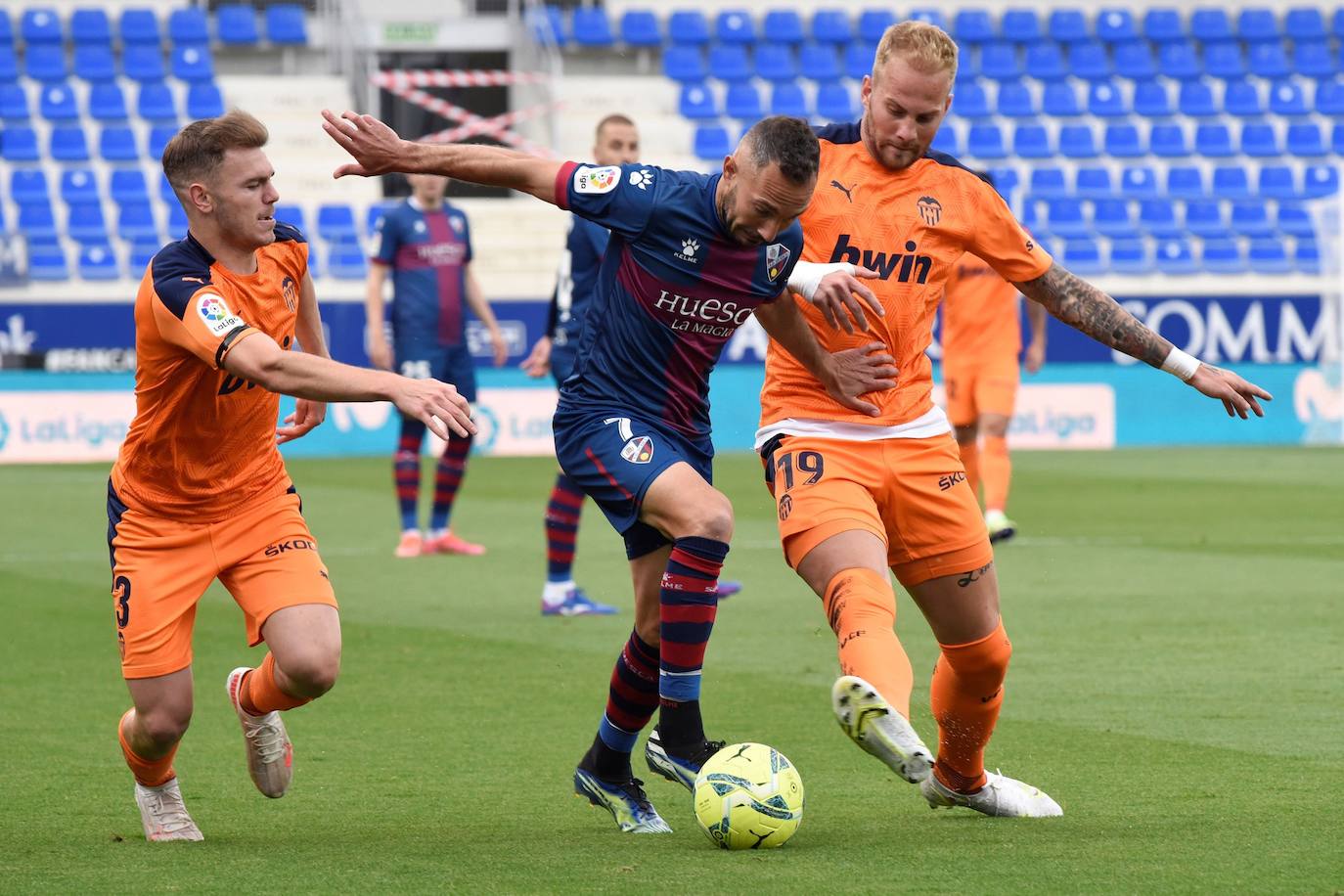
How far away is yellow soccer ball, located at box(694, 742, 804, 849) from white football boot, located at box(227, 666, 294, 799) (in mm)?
1189

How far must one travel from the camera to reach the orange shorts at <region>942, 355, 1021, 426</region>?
1197 centimetres

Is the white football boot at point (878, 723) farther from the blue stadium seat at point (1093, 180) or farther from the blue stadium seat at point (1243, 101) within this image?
the blue stadium seat at point (1243, 101)

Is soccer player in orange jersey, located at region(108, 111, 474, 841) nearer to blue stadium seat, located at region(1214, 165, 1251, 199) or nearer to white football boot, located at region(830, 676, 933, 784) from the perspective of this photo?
white football boot, located at region(830, 676, 933, 784)

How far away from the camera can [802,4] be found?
2855cm

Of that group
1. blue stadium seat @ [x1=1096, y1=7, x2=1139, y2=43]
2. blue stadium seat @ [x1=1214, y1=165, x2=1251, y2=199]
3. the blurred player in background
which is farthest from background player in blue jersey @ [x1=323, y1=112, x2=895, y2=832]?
blue stadium seat @ [x1=1096, y1=7, x2=1139, y2=43]

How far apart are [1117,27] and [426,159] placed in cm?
2541

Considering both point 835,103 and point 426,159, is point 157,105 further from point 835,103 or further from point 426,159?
point 426,159

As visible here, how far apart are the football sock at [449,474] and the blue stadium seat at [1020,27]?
18538 millimetres

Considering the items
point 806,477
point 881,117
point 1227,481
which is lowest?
point 1227,481

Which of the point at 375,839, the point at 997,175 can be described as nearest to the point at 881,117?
the point at 375,839

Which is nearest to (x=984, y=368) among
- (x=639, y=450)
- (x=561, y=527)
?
(x=561, y=527)

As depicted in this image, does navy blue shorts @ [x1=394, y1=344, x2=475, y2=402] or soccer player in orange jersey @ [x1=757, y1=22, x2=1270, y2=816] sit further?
navy blue shorts @ [x1=394, y1=344, x2=475, y2=402]

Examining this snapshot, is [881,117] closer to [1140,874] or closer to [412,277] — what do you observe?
[1140,874]

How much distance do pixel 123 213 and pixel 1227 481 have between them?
1362cm
